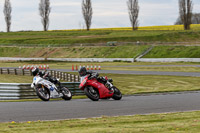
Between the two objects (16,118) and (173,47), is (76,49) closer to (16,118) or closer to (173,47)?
(173,47)

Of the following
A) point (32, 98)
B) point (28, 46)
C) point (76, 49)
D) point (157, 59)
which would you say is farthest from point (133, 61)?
point (32, 98)

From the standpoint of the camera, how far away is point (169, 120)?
1082 cm

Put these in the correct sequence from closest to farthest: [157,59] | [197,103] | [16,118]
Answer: [16,118] < [197,103] < [157,59]

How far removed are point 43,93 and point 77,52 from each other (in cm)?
6937

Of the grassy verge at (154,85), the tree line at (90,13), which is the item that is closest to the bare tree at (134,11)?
the tree line at (90,13)

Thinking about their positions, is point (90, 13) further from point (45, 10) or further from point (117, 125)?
point (117, 125)

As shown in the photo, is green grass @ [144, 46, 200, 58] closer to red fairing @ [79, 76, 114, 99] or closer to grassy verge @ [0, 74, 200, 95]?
grassy verge @ [0, 74, 200, 95]

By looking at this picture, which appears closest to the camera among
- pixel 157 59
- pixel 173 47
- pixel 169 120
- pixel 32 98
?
pixel 169 120

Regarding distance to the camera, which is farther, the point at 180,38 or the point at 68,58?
the point at 180,38

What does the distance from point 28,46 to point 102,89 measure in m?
85.5

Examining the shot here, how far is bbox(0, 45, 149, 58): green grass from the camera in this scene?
7839 cm

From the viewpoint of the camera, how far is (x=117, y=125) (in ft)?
32.7

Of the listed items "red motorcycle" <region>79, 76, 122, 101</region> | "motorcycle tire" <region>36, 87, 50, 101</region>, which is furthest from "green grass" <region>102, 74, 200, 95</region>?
"motorcycle tire" <region>36, 87, 50, 101</region>

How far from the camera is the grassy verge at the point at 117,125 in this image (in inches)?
356
